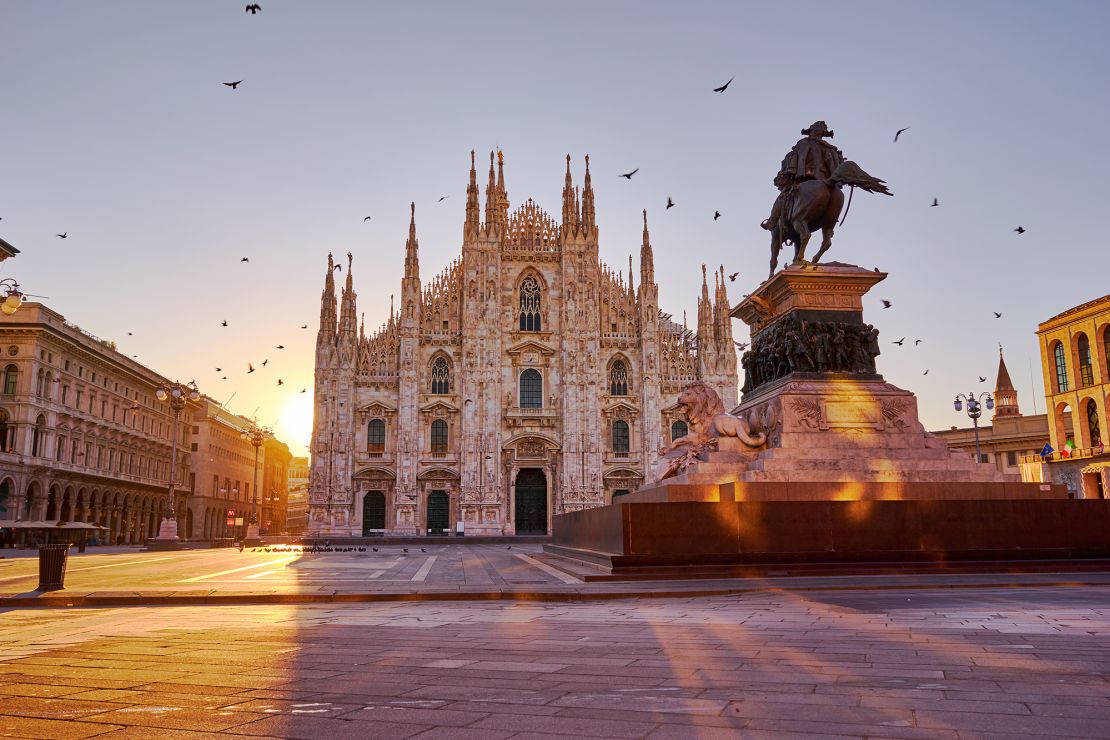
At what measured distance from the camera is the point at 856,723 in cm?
352

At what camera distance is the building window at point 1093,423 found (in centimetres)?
4125

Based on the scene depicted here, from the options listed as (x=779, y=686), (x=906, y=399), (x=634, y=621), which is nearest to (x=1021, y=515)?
Result: (x=906, y=399)

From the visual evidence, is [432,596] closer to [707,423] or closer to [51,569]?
[51,569]

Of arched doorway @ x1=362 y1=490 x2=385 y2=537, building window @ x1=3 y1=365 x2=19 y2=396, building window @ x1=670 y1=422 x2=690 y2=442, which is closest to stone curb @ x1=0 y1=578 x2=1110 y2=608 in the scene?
building window @ x1=3 y1=365 x2=19 y2=396

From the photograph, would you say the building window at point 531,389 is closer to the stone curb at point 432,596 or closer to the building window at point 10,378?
the building window at point 10,378

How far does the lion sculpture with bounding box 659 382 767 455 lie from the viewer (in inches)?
511

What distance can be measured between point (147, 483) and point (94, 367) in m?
11.7

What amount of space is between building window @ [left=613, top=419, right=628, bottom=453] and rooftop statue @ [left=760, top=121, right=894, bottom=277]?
117ft

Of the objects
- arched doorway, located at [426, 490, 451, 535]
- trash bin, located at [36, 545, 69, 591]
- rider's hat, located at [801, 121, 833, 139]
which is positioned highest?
rider's hat, located at [801, 121, 833, 139]

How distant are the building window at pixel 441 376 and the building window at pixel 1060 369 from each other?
106 ft

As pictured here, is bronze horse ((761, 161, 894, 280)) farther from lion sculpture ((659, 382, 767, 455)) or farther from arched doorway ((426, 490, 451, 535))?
arched doorway ((426, 490, 451, 535))

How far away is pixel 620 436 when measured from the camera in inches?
1953

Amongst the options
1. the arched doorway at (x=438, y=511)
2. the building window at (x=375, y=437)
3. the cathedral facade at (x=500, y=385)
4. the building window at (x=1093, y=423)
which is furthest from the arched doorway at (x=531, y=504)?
the building window at (x=1093, y=423)

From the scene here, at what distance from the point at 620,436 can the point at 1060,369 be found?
23.2 metres
